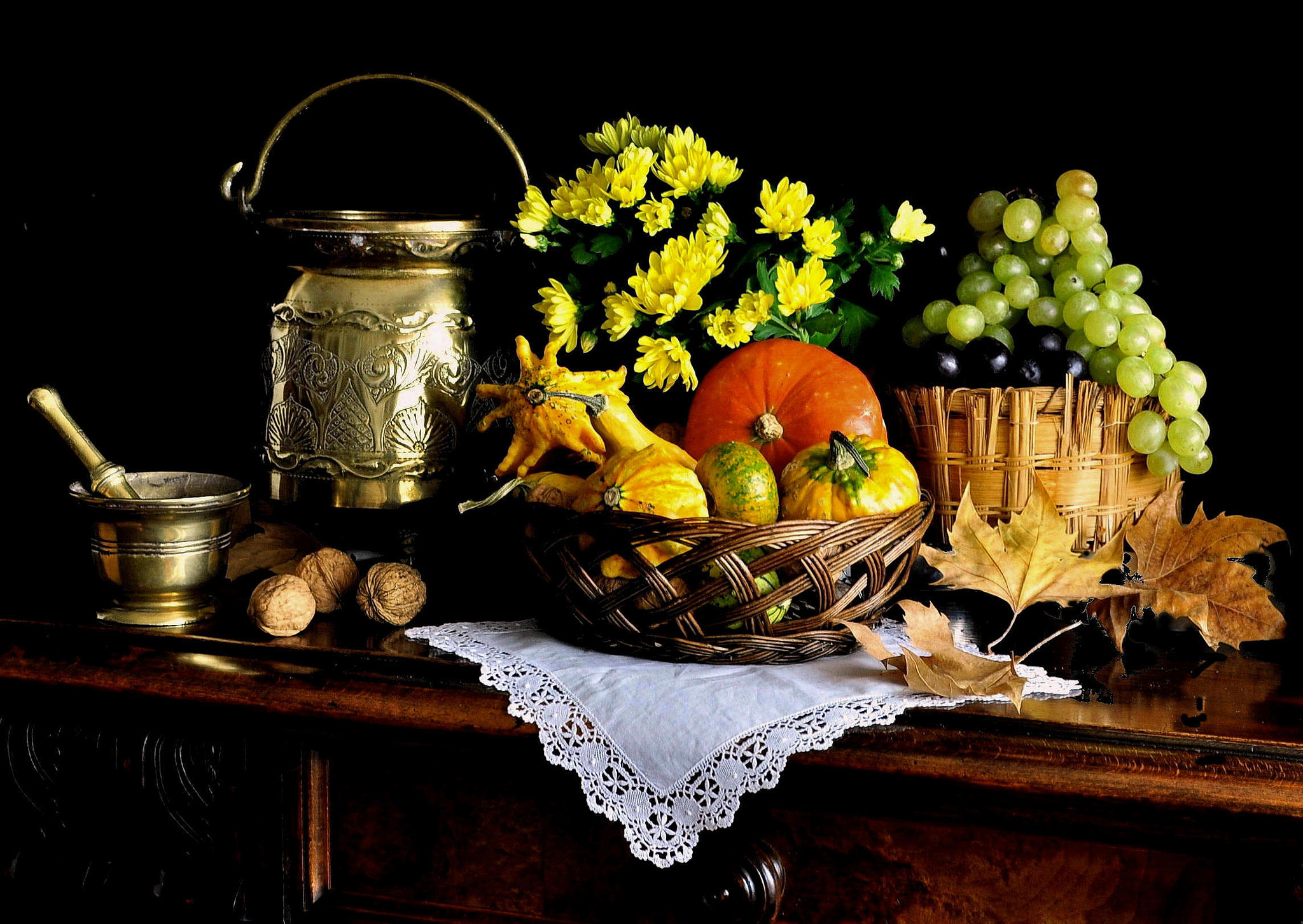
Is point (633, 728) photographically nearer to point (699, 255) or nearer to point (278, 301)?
point (699, 255)

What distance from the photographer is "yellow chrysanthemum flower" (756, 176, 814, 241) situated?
1.00 metres

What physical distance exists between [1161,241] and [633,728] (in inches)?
31.2

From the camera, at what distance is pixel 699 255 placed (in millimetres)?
1002

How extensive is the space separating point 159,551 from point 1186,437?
869mm

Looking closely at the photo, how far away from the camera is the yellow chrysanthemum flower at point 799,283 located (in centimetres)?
100

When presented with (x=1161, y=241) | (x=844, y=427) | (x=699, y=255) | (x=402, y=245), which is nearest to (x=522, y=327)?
(x=402, y=245)

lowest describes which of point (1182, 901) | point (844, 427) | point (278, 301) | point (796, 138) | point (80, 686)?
point (1182, 901)

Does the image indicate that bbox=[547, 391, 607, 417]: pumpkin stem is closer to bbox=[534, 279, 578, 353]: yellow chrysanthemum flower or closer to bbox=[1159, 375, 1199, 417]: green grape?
bbox=[534, 279, 578, 353]: yellow chrysanthemum flower

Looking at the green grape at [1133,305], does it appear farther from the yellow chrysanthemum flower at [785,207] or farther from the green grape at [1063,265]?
the yellow chrysanthemum flower at [785,207]

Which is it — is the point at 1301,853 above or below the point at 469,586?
below

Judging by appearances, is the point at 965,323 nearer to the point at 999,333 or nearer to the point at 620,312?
the point at 999,333

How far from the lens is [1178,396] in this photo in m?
1.01

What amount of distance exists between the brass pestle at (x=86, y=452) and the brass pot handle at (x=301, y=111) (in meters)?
0.27

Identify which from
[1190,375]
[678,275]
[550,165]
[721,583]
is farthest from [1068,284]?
[550,165]
